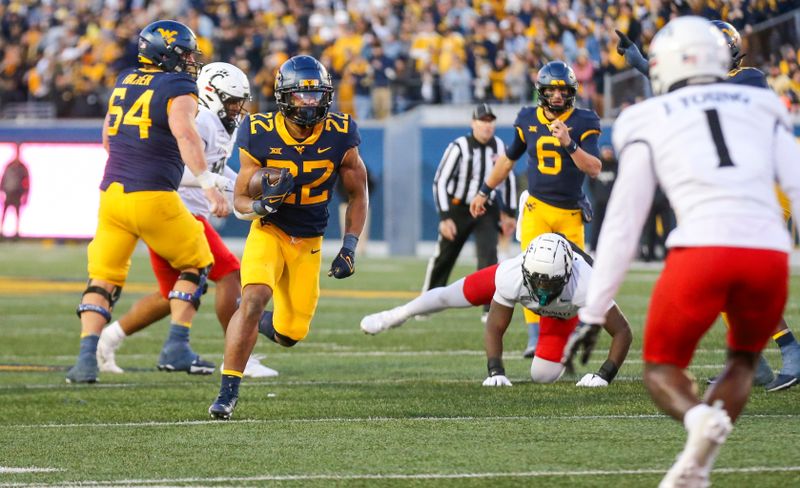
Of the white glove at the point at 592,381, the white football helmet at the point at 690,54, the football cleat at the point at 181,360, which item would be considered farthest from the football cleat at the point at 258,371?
the white football helmet at the point at 690,54

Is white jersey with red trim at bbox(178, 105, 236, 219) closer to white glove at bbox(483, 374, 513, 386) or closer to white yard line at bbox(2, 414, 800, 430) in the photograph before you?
white glove at bbox(483, 374, 513, 386)

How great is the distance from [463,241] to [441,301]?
4.00 metres

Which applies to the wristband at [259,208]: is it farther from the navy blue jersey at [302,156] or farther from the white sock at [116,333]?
the white sock at [116,333]

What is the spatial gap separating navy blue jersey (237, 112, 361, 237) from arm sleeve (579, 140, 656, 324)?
2.58 meters

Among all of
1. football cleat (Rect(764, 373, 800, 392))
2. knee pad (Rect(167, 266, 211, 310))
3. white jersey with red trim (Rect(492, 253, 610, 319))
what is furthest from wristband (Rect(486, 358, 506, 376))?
knee pad (Rect(167, 266, 211, 310))

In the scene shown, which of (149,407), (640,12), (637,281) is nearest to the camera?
(149,407)

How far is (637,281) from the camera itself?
15.7 meters

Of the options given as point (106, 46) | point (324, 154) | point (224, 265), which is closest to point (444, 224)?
point (224, 265)

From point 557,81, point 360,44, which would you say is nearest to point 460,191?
point 557,81

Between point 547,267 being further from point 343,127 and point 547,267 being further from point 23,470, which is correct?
point 23,470

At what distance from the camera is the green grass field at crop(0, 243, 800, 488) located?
482cm

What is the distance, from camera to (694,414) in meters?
3.86

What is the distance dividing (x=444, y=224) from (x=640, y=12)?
21.2 ft

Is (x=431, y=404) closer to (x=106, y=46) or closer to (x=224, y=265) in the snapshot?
(x=224, y=265)
